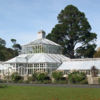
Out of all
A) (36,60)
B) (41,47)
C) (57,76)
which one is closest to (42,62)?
(36,60)

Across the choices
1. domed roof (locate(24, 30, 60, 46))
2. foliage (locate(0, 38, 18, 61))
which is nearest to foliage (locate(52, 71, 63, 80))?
domed roof (locate(24, 30, 60, 46))

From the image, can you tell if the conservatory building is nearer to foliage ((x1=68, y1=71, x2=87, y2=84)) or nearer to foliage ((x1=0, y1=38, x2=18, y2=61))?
foliage ((x1=68, y1=71, x2=87, y2=84))

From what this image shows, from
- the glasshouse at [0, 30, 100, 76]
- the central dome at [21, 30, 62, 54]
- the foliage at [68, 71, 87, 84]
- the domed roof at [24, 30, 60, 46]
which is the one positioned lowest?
the foliage at [68, 71, 87, 84]

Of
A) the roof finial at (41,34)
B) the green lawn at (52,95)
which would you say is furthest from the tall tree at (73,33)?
the green lawn at (52,95)

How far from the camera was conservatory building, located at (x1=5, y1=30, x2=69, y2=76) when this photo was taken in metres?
46.1

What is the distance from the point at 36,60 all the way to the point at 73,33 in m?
14.8

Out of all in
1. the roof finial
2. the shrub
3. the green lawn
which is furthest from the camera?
the roof finial

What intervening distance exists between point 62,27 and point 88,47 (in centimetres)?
774

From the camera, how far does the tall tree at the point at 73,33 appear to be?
5832cm

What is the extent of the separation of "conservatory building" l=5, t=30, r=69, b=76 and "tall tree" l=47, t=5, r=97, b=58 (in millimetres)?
6740

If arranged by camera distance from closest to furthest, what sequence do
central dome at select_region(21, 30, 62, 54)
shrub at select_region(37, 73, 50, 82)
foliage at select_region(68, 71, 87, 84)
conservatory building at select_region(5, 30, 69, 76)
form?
foliage at select_region(68, 71, 87, 84) < shrub at select_region(37, 73, 50, 82) < conservatory building at select_region(5, 30, 69, 76) < central dome at select_region(21, 30, 62, 54)

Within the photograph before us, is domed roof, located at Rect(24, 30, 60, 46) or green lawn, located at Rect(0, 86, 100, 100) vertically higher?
domed roof, located at Rect(24, 30, 60, 46)

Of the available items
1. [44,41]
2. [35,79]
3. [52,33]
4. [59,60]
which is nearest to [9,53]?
[52,33]

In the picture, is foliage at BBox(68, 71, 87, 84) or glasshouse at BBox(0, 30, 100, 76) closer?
foliage at BBox(68, 71, 87, 84)
